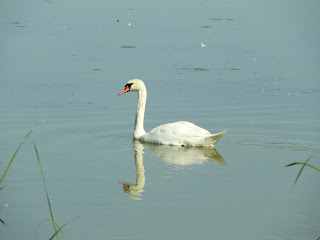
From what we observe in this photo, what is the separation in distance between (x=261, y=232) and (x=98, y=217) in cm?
158

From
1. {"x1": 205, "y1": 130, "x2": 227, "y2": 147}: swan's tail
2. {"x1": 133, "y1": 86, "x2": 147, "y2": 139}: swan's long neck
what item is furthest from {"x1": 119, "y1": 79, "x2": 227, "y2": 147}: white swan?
{"x1": 133, "y1": 86, "x2": 147, "y2": 139}: swan's long neck

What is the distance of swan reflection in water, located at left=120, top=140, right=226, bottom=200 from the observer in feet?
29.2

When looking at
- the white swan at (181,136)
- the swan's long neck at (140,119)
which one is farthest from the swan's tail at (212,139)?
the swan's long neck at (140,119)

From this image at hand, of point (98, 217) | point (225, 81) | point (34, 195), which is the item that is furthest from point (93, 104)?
point (98, 217)

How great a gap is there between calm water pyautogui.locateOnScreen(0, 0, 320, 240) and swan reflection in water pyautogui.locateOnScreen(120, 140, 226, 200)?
3 centimetres

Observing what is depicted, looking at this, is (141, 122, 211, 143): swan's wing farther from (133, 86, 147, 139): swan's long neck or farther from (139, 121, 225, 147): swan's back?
(133, 86, 147, 139): swan's long neck

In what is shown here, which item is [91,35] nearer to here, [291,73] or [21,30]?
[21,30]

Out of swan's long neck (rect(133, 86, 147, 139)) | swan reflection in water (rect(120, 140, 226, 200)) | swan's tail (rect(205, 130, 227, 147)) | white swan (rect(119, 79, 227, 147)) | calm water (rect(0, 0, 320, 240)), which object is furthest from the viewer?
swan's long neck (rect(133, 86, 147, 139))

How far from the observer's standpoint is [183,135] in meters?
9.74

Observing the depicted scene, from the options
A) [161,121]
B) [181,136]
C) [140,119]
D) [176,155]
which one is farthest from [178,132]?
[161,121]

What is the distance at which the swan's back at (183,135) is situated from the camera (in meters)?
9.62

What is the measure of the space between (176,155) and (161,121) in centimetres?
175

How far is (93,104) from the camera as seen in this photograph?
12.0 metres

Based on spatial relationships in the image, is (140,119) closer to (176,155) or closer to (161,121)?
(161,121)
